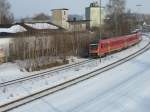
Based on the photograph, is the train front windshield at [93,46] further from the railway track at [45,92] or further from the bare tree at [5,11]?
the bare tree at [5,11]

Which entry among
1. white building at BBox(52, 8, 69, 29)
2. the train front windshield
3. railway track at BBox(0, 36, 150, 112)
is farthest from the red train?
white building at BBox(52, 8, 69, 29)

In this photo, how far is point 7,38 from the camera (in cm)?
4494

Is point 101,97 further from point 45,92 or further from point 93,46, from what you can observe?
point 93,46

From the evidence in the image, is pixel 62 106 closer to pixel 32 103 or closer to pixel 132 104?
pixel 32 103

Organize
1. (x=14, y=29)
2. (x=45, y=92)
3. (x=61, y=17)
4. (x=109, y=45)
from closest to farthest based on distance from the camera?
1. (x=45, y=92)
2. (x=109, y=45)
3. (x=14, y=29)
4. (x=61, y=17)

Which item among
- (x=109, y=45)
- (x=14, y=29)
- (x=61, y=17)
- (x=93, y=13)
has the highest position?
(x=93, y=13)

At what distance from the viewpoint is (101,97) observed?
20.4 m

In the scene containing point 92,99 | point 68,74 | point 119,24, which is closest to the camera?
point 92,99

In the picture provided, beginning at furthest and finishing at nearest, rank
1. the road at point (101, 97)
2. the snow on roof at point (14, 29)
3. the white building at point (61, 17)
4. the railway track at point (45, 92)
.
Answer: the white building at point (61, 17), the snow on roof at point (14, 29), the railway track at point (45, 92), the road at point (101, 97)

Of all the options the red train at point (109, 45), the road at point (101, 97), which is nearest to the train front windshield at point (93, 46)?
the red train at point (109, 45)

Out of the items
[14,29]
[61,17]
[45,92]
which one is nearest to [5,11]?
[61,17]

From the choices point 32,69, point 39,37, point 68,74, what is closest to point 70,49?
point 39,37

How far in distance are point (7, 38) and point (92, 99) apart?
2733 cm

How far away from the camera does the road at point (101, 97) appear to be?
17.9 metres
